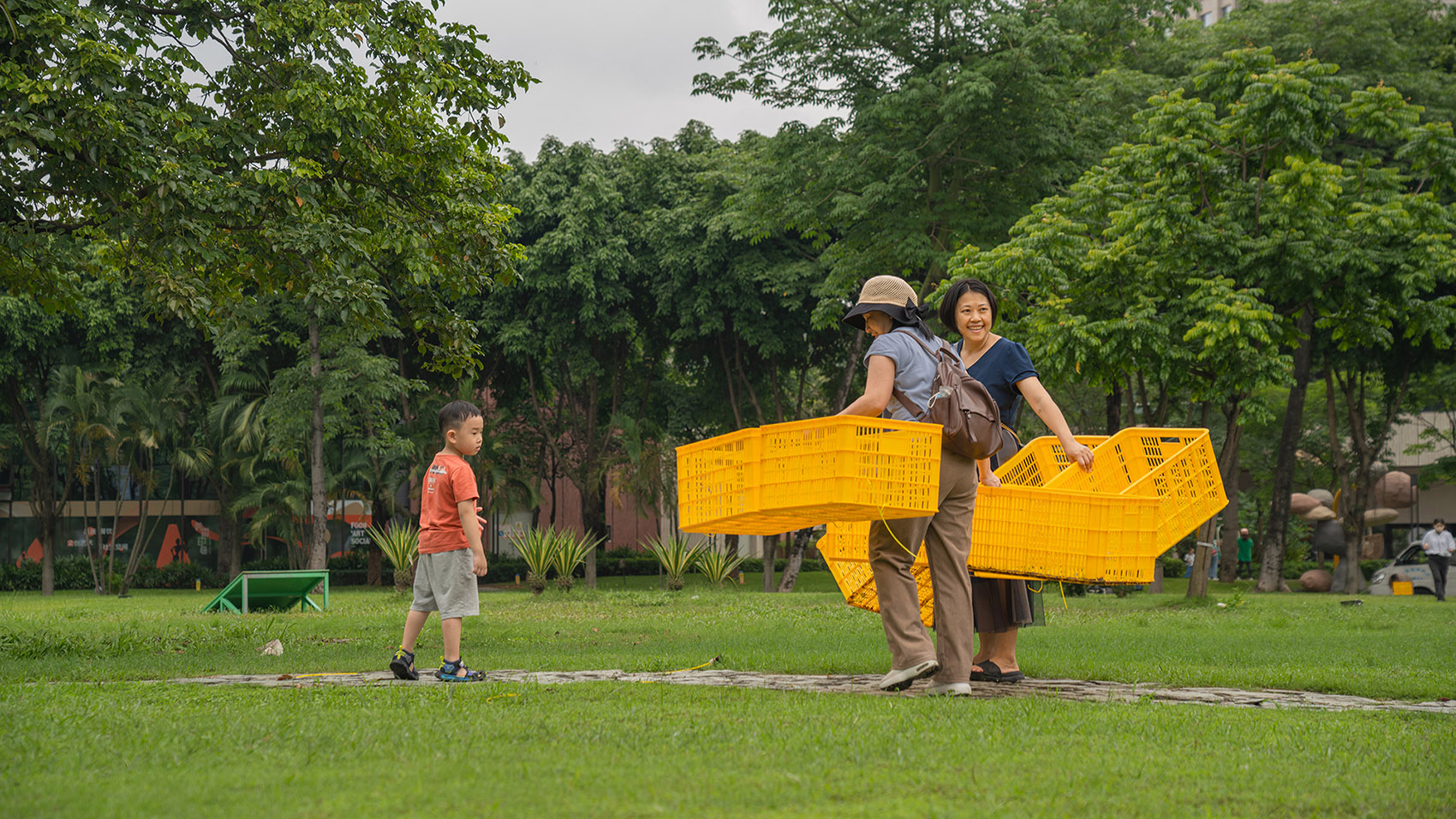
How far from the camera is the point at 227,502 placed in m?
36.2

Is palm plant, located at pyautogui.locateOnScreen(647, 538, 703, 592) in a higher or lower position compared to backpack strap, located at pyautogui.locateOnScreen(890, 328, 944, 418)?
lower

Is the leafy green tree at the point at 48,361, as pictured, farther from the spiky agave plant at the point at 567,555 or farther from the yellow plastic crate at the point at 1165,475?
the yellow plastic crate at the point at 1165,475

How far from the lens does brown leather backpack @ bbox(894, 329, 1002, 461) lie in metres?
5.66

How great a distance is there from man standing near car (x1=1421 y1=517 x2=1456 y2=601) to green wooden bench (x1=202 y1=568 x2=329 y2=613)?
21.5 m

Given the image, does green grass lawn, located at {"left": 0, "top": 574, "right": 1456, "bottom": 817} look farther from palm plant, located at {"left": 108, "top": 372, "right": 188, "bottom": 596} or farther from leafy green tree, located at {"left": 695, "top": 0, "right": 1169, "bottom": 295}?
palm plant, located at {"left": 108, "top": 372, "right": 188, "bottom": 596}

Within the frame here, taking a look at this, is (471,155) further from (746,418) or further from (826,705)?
(746,418)

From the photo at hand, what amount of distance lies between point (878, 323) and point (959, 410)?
2.24 feet

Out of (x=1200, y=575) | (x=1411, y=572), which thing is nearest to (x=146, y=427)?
(x=1200, y=575)

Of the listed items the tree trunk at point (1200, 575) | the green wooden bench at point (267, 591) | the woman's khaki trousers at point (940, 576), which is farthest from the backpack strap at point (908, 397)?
the tree trunk at point (1200, 575)

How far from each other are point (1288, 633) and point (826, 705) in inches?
292

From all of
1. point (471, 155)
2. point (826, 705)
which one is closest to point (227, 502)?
point (471, 155)

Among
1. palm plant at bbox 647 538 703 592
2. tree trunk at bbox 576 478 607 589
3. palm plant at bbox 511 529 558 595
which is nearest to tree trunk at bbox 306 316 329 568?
tree trunk at bbox 576 478 607 589

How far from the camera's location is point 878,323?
19.9 ft

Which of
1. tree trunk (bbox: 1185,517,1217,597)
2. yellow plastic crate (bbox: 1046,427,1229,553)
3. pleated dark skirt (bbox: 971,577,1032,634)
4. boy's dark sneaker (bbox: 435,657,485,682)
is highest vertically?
yellow plastic crate (bbox: 1046,427,1229,553)
